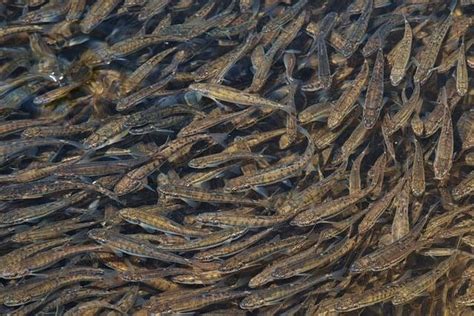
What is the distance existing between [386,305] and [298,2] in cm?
307

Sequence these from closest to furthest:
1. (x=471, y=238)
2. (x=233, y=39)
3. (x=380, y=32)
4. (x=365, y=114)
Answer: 1. (x=471, y=238)
2. (x=365, y=114)
3. (x=380, y=32)
4. (x=233, y=39)

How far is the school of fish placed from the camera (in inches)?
214

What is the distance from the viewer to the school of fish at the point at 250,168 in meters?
5.43

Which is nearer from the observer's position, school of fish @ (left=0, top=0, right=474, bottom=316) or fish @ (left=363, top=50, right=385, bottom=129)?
school of fish @ (left=0, top=0, right=474, bottom=316)

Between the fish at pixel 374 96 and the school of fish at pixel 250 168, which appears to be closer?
the school of fish at pixel 250 168

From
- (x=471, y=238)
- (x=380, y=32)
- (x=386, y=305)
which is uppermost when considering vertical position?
(x=380, y=32)

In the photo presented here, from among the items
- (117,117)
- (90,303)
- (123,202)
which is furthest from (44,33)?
(90,303)

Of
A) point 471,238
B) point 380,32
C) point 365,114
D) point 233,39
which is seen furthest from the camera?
point 233,39

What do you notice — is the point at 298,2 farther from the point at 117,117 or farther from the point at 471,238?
the point at 471,238

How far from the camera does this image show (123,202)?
5.89 meters

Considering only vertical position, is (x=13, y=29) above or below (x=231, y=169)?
above

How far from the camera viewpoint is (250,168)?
5.84 metres

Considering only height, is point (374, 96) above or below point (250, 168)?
above

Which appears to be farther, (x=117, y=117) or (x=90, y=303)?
(x=117, y=117)
